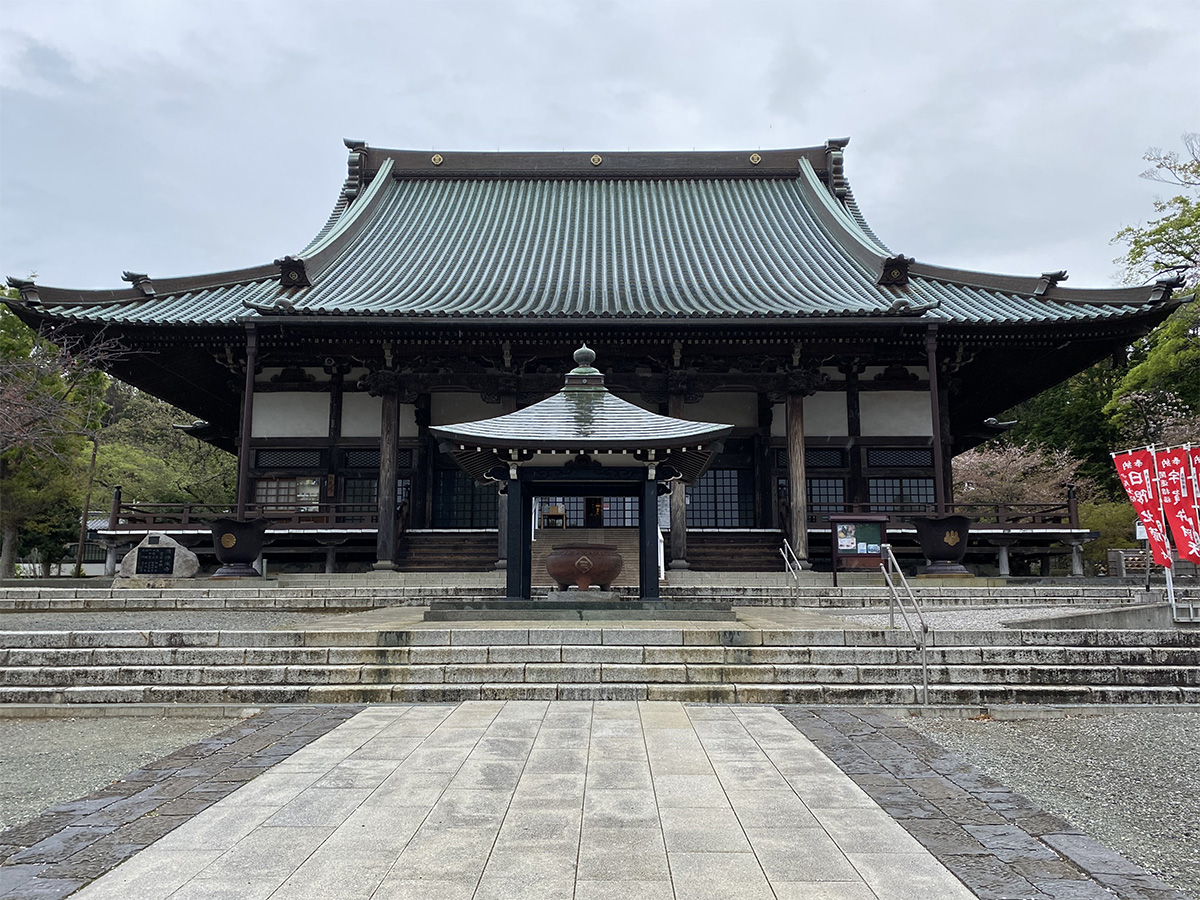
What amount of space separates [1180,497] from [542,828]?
1180cm

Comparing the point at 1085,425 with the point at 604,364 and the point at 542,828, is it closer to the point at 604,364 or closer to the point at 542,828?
the point at 604,364

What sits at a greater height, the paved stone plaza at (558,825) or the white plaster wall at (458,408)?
the white plaster wall at (458,408)

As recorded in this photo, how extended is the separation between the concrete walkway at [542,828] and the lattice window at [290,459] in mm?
13655

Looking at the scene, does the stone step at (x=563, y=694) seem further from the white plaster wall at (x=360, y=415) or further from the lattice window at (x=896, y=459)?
the white plaster wall at (x=360, y=415)

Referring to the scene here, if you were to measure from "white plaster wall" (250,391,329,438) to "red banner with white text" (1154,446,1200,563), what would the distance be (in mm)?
16445

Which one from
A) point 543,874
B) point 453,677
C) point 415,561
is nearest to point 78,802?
point 543,874

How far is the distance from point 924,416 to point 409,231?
1485 cm

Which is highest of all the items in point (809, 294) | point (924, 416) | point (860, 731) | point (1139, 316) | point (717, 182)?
point (717, 182)

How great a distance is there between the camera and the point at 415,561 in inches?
635

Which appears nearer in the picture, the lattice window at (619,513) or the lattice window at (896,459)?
the lattice window at (619,513)

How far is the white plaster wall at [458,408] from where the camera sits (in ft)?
60.6

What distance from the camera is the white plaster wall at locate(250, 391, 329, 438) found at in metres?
18.3

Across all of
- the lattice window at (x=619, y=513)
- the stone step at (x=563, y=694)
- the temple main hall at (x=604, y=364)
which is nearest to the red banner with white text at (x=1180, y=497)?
the temple main hall at (x=604, y=364)

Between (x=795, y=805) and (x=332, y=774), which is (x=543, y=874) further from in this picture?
(x=332, y=774)
